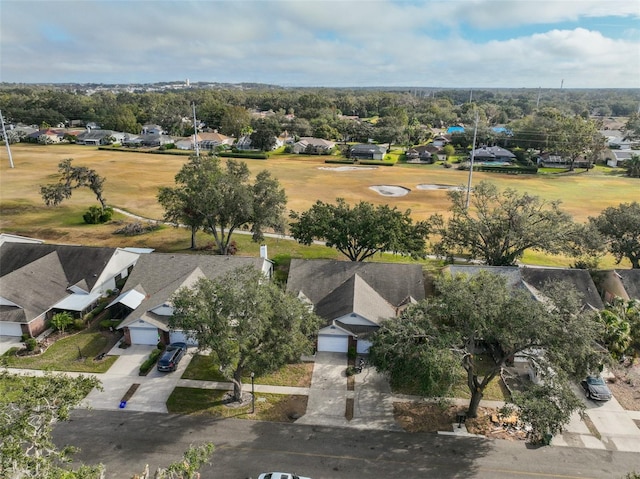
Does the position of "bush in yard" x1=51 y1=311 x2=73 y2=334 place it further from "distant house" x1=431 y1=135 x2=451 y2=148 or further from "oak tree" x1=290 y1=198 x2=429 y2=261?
"distant house" x1=431 y1=135 x2=451 y2=148

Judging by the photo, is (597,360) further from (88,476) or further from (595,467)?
(88,476)

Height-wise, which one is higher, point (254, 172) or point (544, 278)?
point (254, 172)

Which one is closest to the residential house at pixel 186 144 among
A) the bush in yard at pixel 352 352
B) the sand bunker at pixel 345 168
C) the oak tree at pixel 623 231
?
the sand bunker at pixel 345 168

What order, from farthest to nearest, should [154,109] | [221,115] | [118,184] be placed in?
[154,109] < [221,115] < [118,184]

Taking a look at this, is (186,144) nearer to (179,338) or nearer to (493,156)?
(493,156)

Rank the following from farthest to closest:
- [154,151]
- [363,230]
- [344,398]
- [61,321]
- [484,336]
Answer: [154,151], [363,230], [61,321], [344,398], [484,336]

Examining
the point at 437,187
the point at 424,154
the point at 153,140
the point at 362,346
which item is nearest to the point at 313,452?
the point at 362,346

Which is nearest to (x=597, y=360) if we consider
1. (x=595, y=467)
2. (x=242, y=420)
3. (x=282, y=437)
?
(x=595, y=467)

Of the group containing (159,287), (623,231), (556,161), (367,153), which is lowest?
(159,287)
